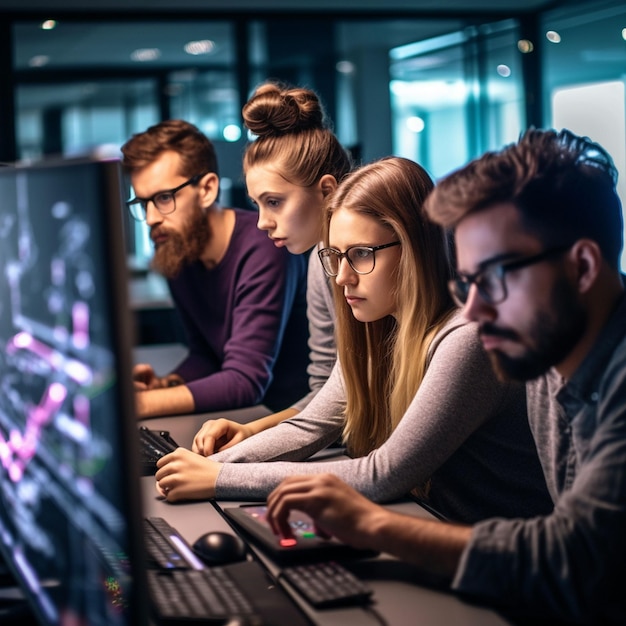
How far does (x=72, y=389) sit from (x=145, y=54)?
565cm

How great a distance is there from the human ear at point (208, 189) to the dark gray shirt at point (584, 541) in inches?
67.6

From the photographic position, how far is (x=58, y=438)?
85 cm

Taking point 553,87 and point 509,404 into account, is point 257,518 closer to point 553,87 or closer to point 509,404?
point 509,404

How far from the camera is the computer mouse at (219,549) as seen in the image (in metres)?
1.27

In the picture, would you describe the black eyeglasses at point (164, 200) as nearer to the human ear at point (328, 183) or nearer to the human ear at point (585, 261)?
the human ear at point (328, 183)

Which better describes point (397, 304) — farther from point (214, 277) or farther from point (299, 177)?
point (214, 277)

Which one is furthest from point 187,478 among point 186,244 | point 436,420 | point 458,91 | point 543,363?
point 458,91

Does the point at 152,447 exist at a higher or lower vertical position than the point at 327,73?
lower

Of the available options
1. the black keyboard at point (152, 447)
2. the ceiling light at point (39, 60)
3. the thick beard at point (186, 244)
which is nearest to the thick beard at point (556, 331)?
the black keyboard at point (152, 447)

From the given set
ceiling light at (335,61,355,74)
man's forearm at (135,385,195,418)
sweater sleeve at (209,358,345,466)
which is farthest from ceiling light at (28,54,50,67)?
sweater sleeve at (209,358,345,466)

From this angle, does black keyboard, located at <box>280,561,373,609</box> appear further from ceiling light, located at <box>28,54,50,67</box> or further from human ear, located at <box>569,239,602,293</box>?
ceiling light, located at <box>28,54,50,67</box>

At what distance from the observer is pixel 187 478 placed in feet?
5.25

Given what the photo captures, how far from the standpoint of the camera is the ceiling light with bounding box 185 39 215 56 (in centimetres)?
607

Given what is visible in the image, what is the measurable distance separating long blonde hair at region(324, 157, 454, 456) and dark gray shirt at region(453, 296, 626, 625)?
19.0 inches
